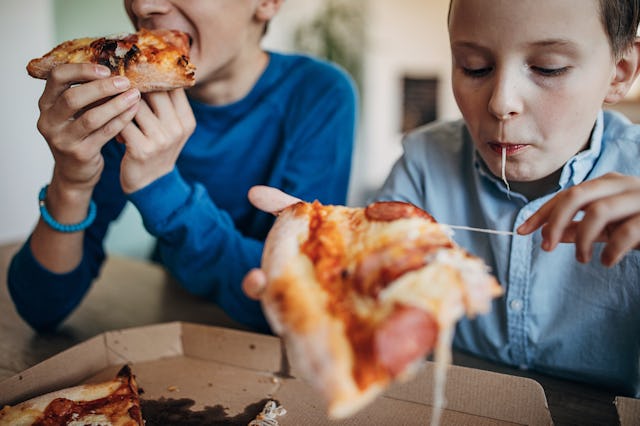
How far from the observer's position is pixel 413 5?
6531 millimetres

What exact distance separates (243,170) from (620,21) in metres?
1.02

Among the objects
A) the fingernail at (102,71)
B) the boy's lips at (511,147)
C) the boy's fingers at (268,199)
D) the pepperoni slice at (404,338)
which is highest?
the fingernail at (102,71)

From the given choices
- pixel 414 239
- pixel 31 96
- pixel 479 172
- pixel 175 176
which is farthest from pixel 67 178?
pixel 31 96

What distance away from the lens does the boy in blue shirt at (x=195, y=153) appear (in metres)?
1.09

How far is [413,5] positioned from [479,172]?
5837mm

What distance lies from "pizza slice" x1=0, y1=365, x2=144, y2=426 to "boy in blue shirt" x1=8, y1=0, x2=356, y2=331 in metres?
0.37

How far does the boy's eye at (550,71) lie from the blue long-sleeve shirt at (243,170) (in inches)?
26.8

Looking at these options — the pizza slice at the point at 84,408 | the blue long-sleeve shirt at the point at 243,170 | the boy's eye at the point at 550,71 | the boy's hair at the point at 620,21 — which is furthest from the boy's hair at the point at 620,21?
the pizza slice at the point at 84,408

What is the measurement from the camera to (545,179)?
3.96 feet

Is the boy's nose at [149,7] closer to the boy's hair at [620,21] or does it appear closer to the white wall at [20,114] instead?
the boy's hair at [620,21]

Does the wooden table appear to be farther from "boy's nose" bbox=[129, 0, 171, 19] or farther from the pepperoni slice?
"boy's nose" bbox=[129, 0, 171, 19]

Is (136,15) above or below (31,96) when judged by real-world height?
above

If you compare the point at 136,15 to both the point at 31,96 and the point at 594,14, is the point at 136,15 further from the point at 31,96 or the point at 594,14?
the point at 31,96

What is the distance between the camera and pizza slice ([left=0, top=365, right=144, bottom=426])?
92 centimetres
